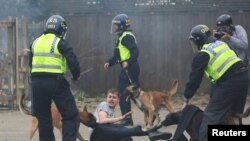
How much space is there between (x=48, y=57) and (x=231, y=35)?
2964 millimetres

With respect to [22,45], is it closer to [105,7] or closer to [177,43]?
[105,7]

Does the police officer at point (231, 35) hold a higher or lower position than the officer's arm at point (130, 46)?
higher

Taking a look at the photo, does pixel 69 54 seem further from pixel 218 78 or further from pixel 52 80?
pixel 218 78

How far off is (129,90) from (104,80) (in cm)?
573

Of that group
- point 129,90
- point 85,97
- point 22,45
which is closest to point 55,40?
point 129,90

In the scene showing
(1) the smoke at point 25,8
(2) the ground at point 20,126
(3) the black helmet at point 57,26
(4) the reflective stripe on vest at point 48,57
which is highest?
(3) the black helmet at point 57,26

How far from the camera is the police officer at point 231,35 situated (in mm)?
10047

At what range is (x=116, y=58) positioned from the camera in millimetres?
12156

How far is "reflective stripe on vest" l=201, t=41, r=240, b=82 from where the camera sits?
340 inches

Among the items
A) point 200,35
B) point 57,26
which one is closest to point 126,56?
point 57,26

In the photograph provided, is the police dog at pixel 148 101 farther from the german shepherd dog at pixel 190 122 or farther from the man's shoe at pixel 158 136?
the german shepherd dog at pixel 190 122

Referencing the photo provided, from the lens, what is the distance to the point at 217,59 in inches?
340

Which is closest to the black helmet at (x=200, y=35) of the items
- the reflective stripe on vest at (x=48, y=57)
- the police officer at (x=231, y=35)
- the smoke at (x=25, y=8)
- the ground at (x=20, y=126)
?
the police officer at (x=231, y=35)

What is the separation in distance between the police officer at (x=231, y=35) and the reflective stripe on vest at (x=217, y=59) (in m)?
1.38
